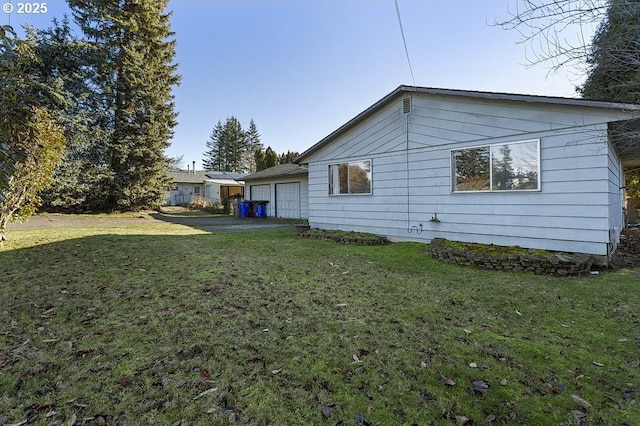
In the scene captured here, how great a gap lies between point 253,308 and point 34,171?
22.4 feet

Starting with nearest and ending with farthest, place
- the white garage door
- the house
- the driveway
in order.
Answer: the house, the driveway, the white garage door

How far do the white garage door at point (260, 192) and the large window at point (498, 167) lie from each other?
539 inches

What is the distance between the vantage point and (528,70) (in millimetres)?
3799

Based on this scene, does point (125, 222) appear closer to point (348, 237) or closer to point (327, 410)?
point (348, 237)

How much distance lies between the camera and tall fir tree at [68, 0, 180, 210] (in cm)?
1838

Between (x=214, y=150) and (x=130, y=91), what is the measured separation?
131 feet

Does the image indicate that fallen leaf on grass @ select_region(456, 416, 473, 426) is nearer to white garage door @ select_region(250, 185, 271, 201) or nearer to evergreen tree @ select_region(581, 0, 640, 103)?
evergreen tree @ select_region(581, 0, 640, 103)

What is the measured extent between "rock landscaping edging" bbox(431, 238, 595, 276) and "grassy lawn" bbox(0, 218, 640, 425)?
36cm

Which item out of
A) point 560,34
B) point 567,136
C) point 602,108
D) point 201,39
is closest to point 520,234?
point 567,136

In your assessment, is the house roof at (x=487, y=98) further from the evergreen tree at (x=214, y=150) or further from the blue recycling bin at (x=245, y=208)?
the evergreen tree at (x=214, y=150)

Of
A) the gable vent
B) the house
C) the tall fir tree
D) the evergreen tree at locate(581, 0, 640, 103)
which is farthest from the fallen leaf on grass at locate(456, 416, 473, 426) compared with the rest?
the tall fir tree

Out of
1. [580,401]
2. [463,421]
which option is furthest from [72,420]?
[580,401]

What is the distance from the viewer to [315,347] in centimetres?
303

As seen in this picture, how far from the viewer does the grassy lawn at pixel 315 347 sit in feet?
7.16
